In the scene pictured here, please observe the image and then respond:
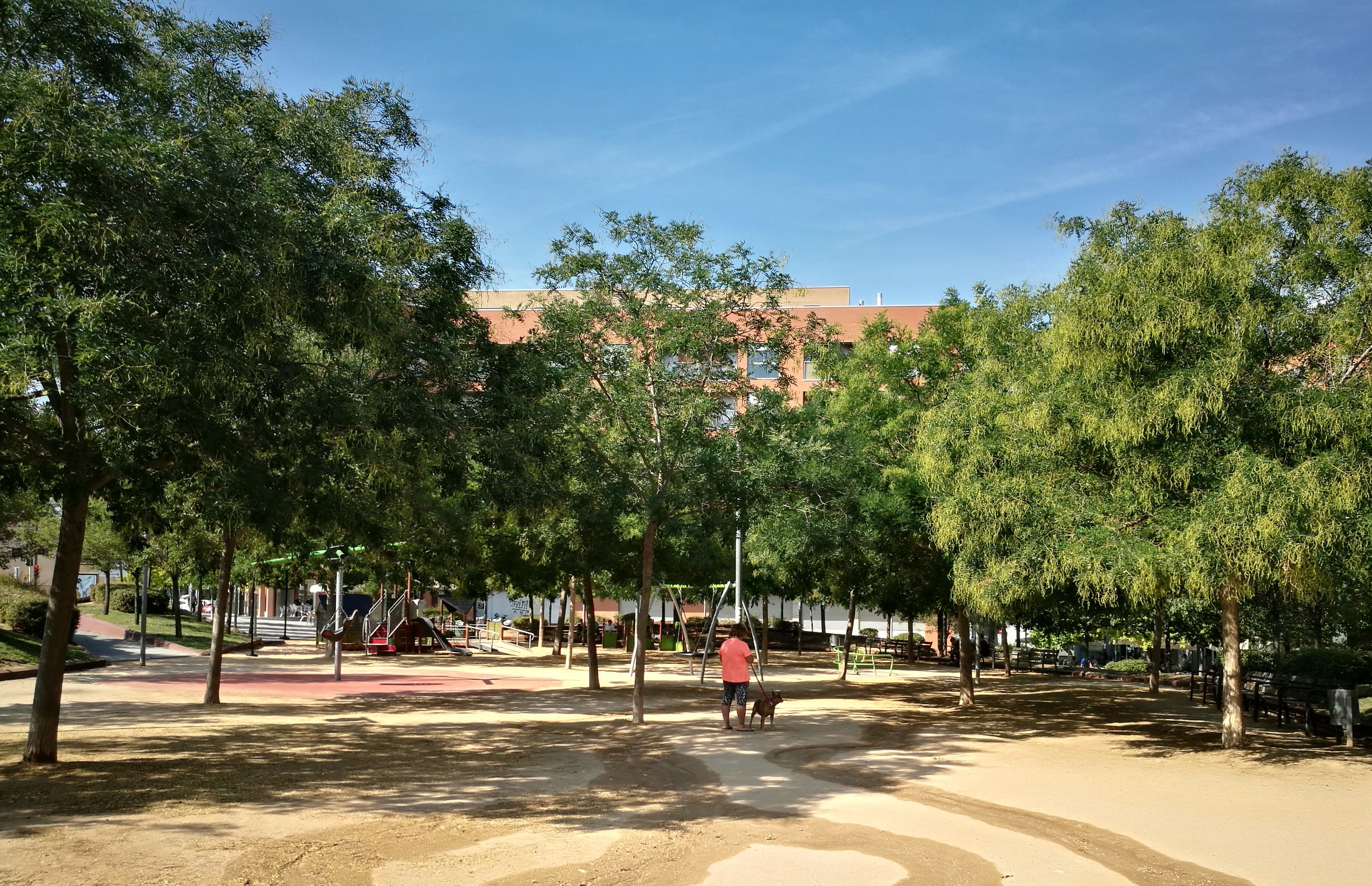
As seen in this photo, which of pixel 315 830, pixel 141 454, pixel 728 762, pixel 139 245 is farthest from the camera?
pixel 728 762

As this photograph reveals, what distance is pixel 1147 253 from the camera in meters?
15.0

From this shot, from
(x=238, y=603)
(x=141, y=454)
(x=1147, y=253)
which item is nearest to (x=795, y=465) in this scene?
(x=1147, y=253)

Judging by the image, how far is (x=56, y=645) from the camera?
11867 millimetres

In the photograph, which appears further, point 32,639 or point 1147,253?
point 32,639

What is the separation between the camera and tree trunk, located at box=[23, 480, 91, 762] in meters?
11.8

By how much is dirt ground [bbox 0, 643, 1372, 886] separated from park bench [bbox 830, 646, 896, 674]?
33.2 feet

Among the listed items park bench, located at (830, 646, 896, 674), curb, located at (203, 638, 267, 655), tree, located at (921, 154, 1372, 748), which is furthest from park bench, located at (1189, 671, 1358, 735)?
curb, located at (203, 638, 267, 655)

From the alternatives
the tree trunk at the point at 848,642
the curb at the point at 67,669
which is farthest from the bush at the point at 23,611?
the tree trunk at the point at 848,642

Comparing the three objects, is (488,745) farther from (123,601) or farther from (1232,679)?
(123,601)

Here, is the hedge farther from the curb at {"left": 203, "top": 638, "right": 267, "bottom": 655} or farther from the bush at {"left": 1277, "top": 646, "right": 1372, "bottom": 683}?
the curb at {"left": 203, "top": 638, "right": 267, "bottom": 655}

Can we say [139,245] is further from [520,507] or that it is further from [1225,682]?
[1225,682]

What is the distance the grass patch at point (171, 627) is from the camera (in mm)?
39938

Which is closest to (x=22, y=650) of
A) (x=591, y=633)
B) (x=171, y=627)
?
(x=591, y=633)

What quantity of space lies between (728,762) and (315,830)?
6.06m
